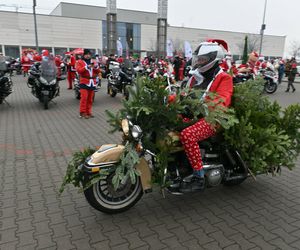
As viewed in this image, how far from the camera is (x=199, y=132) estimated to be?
3.31 metres

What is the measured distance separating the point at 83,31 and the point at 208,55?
2571 inches

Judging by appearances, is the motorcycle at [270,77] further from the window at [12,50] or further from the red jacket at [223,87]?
the window at [12,50]

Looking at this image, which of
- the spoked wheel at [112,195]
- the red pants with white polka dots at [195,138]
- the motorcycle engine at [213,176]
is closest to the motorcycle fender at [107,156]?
the spoked wheel at [112,195]

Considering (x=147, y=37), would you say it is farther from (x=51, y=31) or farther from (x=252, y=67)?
(x=252, y=67)

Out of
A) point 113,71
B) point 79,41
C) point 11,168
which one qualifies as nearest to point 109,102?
point 113,71

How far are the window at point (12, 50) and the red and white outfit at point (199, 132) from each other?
60.5m

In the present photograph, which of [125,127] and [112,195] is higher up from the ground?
[125,127]

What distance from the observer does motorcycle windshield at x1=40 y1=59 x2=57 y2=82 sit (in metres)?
9.88

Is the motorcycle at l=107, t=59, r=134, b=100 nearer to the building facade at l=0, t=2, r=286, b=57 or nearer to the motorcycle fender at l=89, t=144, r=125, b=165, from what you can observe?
the motorcycle fender at l=89, t=144, r=125, b=165

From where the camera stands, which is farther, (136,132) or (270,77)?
(270,77)

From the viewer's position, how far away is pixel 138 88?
10.7 ft

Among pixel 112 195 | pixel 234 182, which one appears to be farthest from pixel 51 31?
pixel 112 195

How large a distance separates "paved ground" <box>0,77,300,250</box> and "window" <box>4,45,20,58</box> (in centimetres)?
5816

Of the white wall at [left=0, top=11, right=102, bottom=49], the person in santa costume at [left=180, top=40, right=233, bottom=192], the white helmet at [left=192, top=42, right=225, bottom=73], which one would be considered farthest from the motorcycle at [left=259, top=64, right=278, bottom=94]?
the white wall at [left=0, top=11, right=102, bottom=49]
